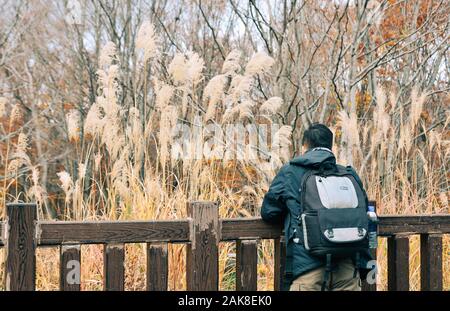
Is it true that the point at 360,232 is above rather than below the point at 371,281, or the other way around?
above

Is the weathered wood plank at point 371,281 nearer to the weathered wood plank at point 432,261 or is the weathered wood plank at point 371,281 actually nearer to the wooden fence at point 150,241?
the wooden fence at point 150,241

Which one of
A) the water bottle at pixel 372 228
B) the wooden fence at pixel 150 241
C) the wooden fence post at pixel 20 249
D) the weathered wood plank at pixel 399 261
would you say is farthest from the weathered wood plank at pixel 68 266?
the weathered wood plank at pixel 399 261

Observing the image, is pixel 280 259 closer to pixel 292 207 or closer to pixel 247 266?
pixel 247 266

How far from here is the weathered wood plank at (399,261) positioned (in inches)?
→ 140

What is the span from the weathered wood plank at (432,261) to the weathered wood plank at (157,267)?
1.53 m

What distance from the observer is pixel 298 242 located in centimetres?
313

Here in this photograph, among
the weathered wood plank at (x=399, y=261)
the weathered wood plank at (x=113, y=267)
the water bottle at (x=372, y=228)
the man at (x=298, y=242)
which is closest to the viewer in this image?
the weathered wood plank at (x=113, y=267)

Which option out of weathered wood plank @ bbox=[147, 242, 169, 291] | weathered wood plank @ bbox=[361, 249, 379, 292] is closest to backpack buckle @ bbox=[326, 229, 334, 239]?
weathered wood plank @ bbox=[361, 249, 379, 292]

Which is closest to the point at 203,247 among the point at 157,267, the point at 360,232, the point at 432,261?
the point at 157,267

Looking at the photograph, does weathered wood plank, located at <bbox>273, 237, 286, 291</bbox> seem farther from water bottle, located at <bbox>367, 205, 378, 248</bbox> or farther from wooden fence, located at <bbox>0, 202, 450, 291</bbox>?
water bottle, located at <bbox>367, 205, 378, 248</bbox>

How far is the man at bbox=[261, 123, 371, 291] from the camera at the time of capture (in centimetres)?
314

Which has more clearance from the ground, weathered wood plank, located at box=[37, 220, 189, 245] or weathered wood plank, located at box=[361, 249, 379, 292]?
weathered wood plank, located at box=[37, 220, 189, 245]

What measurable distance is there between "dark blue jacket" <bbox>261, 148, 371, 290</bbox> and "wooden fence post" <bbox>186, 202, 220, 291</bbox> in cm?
30

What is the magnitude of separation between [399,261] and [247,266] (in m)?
0.92
